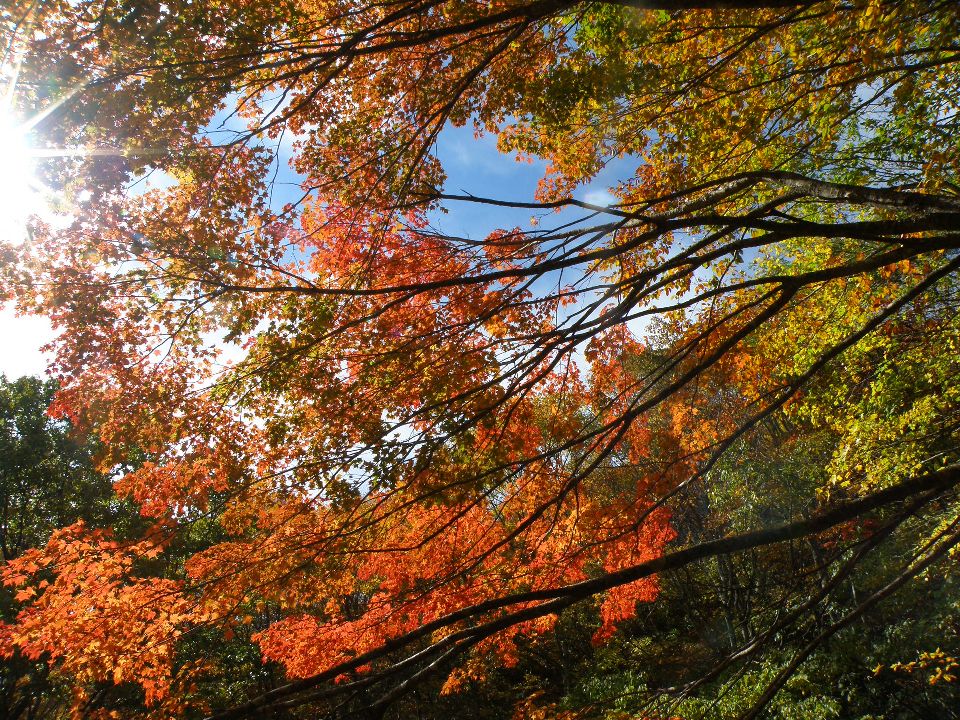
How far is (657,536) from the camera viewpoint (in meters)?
9.61

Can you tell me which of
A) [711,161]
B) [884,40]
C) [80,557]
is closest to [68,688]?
[80,557]

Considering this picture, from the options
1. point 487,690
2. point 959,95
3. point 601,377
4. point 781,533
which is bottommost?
point 487,690

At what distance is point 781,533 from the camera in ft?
6.91

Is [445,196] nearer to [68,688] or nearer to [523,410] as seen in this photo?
[523,410]

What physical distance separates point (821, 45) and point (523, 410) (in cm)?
420

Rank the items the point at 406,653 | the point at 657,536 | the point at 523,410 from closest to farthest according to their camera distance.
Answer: the point at 523,410
the point at 657,536
the point at 406,653

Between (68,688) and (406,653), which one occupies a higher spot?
(68,688)

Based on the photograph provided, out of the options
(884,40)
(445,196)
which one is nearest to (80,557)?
(445,196)

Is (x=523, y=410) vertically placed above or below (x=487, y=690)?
above

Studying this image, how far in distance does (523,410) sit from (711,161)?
322cm

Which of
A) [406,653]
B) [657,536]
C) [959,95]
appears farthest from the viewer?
[406,653]

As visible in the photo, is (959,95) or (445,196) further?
(959,95)

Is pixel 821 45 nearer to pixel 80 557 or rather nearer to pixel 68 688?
pixel 80 557

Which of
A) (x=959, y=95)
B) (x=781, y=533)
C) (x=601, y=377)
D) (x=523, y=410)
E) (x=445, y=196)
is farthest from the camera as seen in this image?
(x=601, y=377)
